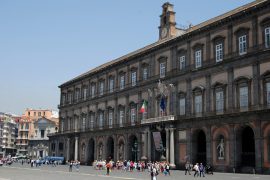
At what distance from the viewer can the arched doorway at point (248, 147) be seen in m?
41.5

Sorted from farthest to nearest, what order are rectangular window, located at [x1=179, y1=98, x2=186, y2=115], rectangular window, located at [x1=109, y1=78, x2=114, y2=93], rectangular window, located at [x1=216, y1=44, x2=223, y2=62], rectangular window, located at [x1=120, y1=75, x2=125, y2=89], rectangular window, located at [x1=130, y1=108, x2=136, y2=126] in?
rectangular window, located at [x1=109, y1=78, x2=114, y2=93], rectangular window, located at [x1=120, y1=75, x2=125, y2=89], rectangular window, located at [x1=130, y1=108, x2=136, y2=126], rectangular window, located at [x1=179, y1=98, x2=186, y2=115], rectangular window, located at [x1=216, y1=44, x2=223, y2=62]

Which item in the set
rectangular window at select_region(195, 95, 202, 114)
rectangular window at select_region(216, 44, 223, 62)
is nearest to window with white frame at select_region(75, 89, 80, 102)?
rectangular window at select_region(195, 95, 202, 114)

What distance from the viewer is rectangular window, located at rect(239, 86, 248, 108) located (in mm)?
41531

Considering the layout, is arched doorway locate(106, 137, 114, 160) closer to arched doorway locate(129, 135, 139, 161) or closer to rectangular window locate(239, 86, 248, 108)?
arched doorway locate(129, 135, 139, 161)

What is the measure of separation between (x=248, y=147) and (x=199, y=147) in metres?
7.20

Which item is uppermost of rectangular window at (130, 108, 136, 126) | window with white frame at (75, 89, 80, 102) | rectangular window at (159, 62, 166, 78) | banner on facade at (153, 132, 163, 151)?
rectangular window at (159, 62, 166, 78)

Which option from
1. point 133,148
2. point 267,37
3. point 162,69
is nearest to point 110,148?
point 133,148

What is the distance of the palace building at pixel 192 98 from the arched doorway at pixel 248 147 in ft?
0.31

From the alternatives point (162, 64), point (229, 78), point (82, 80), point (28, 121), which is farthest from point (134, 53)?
point (28, 121)

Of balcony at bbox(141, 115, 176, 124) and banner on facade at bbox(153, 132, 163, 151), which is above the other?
balcony at bbox(141, 115, 176, 124)

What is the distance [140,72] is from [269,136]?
78.3 feet

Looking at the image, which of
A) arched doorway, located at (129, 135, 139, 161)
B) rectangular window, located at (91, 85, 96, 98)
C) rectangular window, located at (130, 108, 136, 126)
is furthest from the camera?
rectangular window, located at (91, 85, 96, 98)

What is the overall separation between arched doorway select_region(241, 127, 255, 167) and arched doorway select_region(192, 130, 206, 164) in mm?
5765

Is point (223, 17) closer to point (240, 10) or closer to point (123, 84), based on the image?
point (240, 10)
